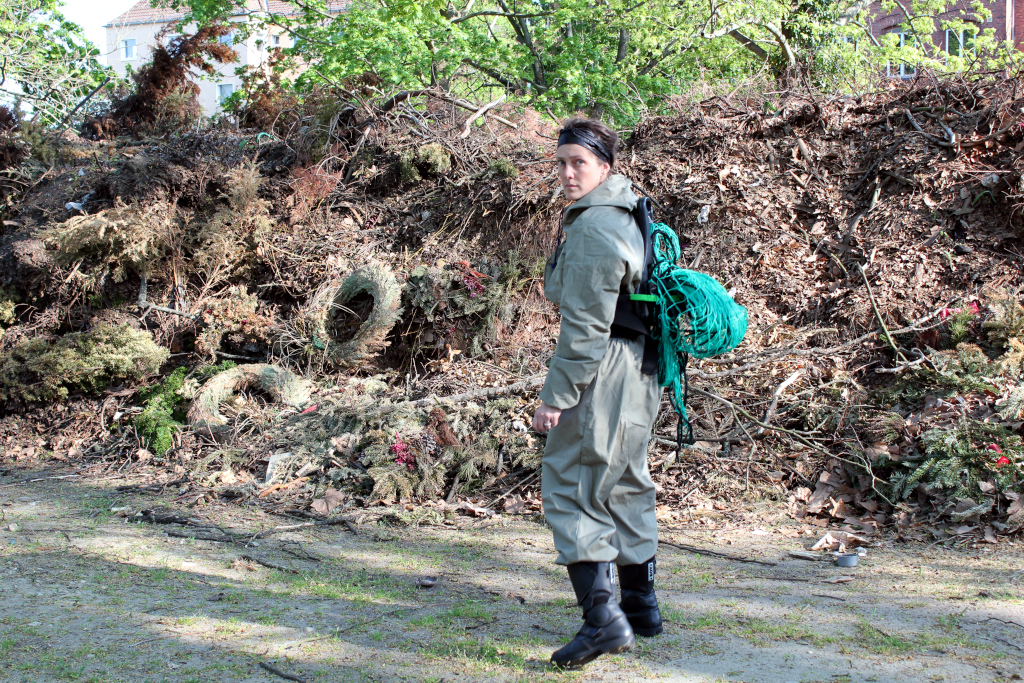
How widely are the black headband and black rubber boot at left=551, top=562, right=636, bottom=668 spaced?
1551 mm

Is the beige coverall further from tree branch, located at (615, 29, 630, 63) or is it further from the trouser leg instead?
tree branch, located at (615, 29, 630, 63)

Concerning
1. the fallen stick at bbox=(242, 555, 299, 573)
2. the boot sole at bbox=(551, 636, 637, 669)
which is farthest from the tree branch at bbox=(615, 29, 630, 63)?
the boot sole at bbox=(551, 636, 637, 669)

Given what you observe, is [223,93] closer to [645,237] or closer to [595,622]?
[645,237]

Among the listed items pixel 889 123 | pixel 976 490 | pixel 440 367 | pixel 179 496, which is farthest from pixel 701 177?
pixel 179 496

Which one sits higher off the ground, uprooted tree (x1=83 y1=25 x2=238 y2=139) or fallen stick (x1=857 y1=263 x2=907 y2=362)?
uprooted tree (x1=83 y1=25 x2=238 y2=139)

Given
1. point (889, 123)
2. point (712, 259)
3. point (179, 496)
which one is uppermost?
point (889, 123)

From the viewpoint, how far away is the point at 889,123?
26.4ft

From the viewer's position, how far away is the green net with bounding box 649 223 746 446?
114 inches

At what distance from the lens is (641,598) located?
301 centimetres

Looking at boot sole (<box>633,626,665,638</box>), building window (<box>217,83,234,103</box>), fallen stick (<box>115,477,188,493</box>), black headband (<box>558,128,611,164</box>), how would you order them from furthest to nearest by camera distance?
building window (<box>217,83,234,103</box>)
fallen stick (<box>115,477,188,493</box>)
boot sole (<box>633,626,665,638</box>)
black headband (<box>558,128,611,164</box>)

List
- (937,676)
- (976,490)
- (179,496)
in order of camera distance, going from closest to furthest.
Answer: (937,676), (976,490), (179,496)

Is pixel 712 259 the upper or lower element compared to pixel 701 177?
lower

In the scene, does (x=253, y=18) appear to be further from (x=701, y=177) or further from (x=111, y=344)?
(x=701, y=177)

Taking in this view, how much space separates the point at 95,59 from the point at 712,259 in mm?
15999
